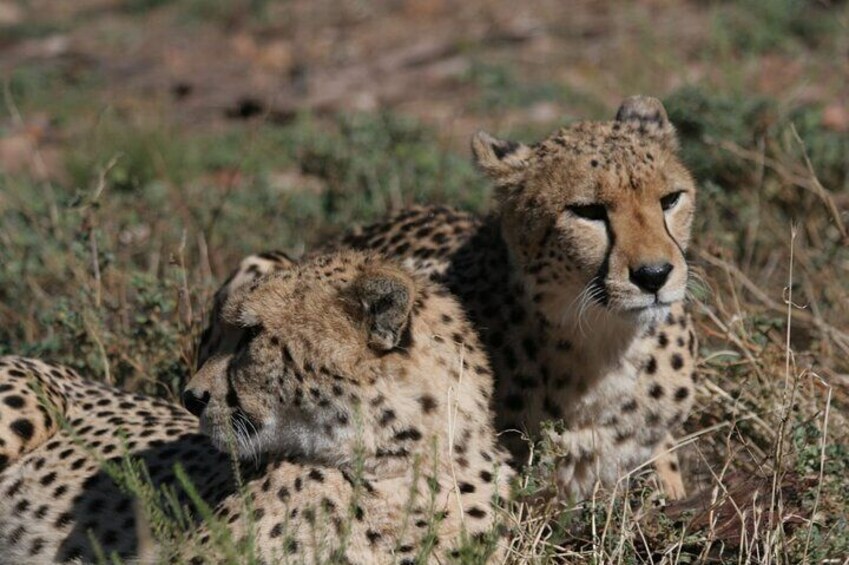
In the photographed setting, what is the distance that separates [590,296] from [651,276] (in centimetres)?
22

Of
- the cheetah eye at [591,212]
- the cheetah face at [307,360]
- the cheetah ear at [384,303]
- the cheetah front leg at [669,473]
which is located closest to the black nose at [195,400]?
the cheetah face at [307,360]

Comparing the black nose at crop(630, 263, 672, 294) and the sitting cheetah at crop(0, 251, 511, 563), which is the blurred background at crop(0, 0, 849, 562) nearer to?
the black nose at crop(630, 263, 672, 294)

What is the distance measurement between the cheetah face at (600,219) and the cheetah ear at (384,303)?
0.58m

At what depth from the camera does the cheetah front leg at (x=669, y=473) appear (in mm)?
4305

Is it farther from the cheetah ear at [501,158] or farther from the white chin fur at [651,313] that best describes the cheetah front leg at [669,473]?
the cheetah ear at [501,158]

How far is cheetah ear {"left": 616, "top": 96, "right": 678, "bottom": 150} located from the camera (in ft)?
14.2

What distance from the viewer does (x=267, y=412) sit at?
11.9 feet

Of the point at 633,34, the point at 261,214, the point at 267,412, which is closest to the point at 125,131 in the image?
the point at 261,214

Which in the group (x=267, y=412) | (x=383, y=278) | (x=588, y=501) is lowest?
(x=588, y=501)

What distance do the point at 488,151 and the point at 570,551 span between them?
1.30 meters

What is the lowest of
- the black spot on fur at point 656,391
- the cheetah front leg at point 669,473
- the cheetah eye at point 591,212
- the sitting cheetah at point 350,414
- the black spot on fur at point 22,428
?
the cheetah front leg at point 669,473

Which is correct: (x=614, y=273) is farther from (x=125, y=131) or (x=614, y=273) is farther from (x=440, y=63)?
(x=440, y=63)

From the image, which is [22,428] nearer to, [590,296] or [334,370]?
[334,370]

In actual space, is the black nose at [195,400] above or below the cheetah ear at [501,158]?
below
